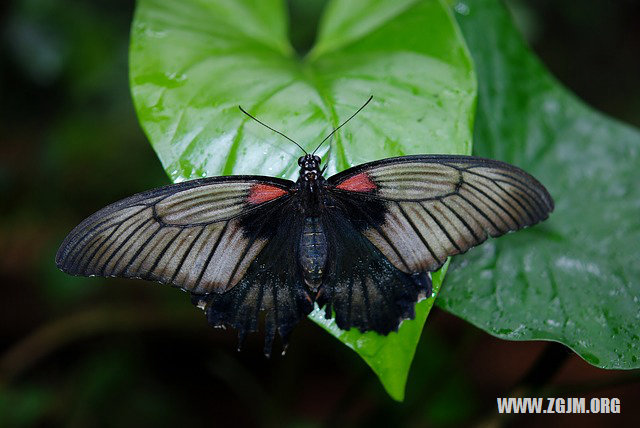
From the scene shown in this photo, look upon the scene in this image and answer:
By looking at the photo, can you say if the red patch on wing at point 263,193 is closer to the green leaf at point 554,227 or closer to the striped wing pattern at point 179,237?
the striped wing pattern at point 179,237

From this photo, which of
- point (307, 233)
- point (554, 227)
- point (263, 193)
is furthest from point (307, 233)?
point (554, 227)

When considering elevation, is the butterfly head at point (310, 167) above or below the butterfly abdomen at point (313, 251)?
above

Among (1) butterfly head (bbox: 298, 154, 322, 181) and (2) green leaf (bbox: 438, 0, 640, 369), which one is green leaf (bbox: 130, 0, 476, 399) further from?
(2) green leaf (bbox: 438, 0, 640, 369)

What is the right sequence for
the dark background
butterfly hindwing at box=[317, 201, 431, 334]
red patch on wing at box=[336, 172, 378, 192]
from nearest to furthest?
butterfly hindwing at box=[317, 201, 431, 334], red patch on wing at box=[336, 172, 378, 192], the dark background

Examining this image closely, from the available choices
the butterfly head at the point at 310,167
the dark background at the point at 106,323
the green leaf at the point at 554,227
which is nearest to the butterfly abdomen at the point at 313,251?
the butterfly head at the point at 310,167

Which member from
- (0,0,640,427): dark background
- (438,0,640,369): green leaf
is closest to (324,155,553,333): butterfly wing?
(438,0,640,369): green leaf

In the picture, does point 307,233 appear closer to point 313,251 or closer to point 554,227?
point 313,251
